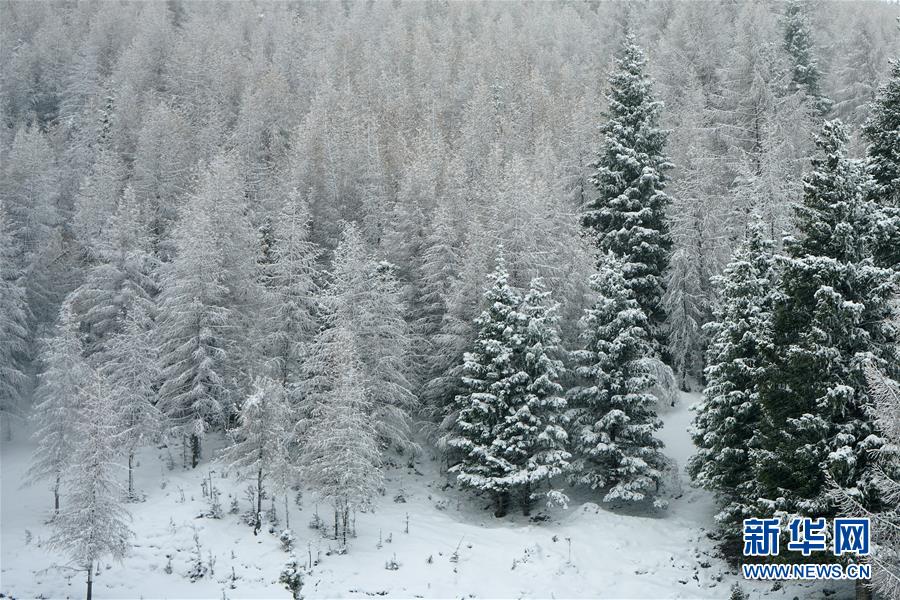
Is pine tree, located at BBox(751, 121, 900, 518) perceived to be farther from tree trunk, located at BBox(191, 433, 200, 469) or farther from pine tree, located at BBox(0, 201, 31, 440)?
pine tree, located at BBox(0, 201, 31, 440)

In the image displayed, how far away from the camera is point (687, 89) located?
51500 mm

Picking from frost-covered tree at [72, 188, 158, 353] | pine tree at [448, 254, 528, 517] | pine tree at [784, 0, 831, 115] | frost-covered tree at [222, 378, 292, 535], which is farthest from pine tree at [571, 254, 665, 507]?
pine tree at [784, 0, 831, 115]

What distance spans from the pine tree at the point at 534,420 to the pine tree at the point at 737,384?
579 cm

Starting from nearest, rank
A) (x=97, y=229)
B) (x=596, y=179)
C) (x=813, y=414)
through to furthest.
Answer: (x=813, y=414) → (x=596, y=179) → (x=97, y=229)

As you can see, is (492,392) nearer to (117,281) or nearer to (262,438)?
(262,438)

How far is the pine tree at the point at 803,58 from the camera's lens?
49875 mm

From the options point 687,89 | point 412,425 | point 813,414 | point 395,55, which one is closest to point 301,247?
point 412,425

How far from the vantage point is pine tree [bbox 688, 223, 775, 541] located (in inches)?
858

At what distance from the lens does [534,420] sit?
27.3m

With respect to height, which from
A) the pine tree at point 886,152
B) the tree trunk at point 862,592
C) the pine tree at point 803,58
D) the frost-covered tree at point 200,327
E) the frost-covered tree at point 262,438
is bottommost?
the tree trunk at point 862,592

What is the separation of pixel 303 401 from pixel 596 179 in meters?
19.1

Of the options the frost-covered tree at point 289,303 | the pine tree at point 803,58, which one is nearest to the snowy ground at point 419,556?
the frost-covered tree at point 289,303

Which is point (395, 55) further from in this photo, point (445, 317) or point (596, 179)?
point (445, 317)

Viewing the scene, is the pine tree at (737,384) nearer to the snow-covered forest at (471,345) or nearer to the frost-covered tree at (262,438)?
the snow-covered forest at (471,345)
